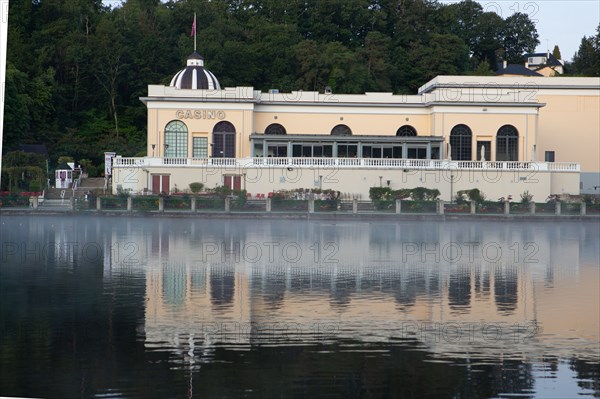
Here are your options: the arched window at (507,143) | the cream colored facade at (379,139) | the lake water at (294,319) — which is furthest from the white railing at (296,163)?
the lake water at (294,319)

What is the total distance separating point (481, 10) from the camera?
245ft

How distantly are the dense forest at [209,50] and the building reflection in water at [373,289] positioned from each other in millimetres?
30927

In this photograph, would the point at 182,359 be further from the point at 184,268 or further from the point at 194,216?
the point at 194,216

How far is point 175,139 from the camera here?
174 feet

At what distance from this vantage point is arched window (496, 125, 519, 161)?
176 feet

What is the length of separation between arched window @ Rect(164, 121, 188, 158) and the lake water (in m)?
23.8

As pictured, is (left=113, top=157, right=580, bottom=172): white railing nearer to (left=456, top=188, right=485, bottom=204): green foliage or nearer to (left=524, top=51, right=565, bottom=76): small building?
(left=456, top=188, right=485, bottom=204): green foliage

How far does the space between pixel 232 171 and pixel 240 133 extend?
14.7 ft

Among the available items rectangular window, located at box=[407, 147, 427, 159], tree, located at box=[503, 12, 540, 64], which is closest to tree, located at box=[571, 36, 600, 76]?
tree, located at box=[503, 12, 540, 64]

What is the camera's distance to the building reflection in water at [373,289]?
45.5 feet

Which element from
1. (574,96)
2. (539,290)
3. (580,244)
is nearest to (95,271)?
(539,290)

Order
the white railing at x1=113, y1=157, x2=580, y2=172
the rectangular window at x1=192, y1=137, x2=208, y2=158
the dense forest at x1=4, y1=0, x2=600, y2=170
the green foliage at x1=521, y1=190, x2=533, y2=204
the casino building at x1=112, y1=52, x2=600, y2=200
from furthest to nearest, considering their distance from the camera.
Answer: the dense forest at x1=4, y1=0, x2=600, y2=170
the rectangular window at x1=192, y1=137, x2=208, y2=158
the casino building at x1=112, y1=52, x2=600, y2=200
the white railing at x1=113, y1=157, x2=580, y2=172
the green foliage at x1=521, y1=190, x2=533, y2=204

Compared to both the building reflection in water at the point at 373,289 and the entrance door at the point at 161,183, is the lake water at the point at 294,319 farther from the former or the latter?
the entrance door at the point at 161,183

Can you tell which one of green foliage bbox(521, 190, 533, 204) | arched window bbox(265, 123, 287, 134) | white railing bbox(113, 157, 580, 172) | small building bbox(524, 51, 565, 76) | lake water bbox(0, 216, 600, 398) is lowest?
lake water bbox(0, 216, 600, 398)
